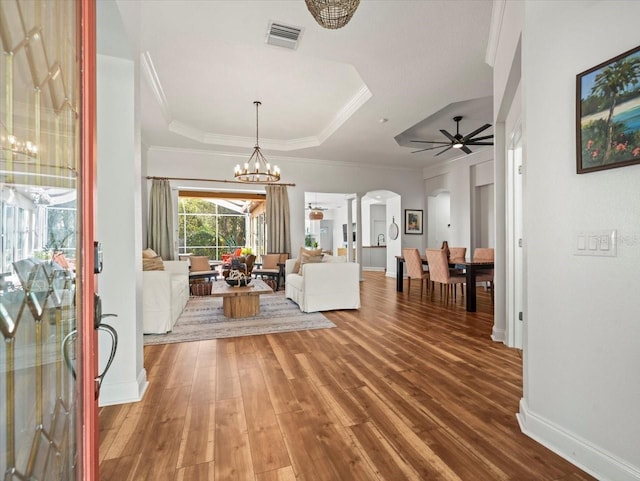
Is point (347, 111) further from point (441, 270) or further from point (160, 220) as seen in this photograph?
point (160, 220)

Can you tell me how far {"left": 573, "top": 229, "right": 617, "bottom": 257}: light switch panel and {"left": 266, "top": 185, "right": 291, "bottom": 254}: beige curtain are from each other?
6.03 m

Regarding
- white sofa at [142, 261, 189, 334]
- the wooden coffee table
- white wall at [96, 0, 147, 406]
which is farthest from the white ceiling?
the wooden coffee table

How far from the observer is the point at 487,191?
7.48m

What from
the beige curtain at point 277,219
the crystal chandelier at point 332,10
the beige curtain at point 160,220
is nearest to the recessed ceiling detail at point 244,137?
the beige curtain at point 277,219

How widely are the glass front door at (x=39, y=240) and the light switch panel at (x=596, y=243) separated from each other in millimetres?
2060

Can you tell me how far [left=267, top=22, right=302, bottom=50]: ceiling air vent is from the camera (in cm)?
291

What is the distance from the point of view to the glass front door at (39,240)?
638 millimetres

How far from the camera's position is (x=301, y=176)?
7.43m

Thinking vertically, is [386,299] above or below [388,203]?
→ below

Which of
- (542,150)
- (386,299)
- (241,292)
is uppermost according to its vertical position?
(542,150)

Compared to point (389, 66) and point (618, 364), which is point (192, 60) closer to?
point (389, 66)

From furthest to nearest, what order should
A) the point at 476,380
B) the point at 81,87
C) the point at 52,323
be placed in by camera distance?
1. the point at 476,380
2. the point at 81,87
3. the point at 52,323

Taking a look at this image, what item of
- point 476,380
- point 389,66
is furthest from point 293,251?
point 476,380

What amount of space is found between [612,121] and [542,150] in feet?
1.08
